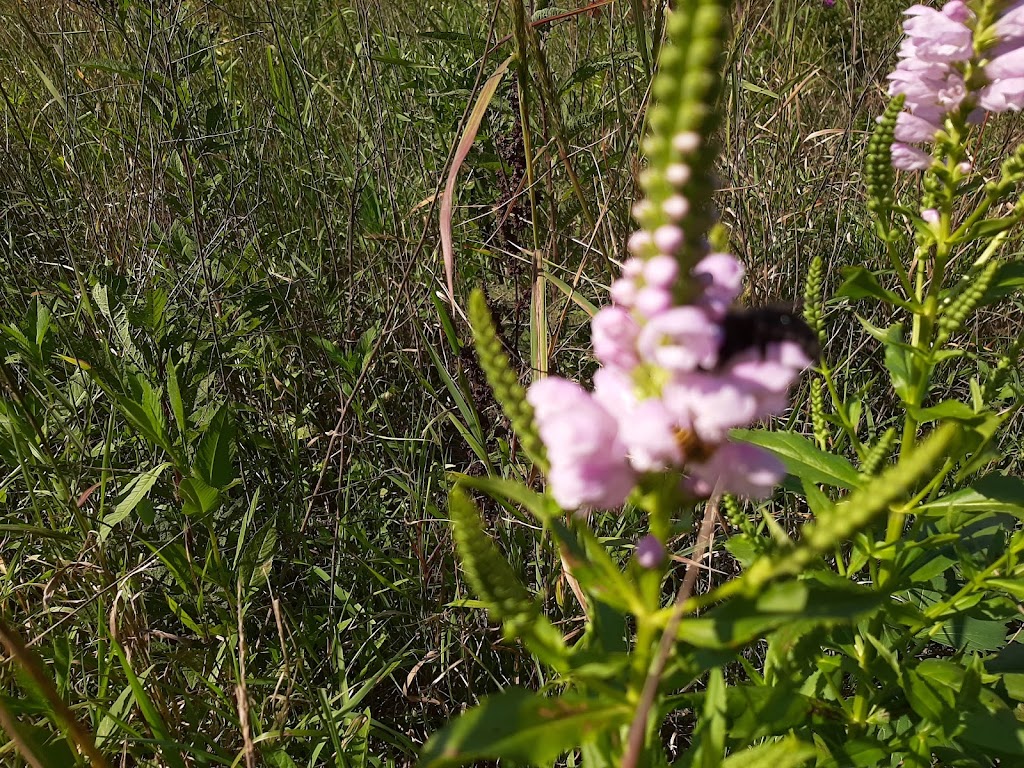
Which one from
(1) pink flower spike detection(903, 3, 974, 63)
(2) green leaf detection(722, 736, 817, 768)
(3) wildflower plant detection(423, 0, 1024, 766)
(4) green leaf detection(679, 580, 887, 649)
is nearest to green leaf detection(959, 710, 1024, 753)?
(3) wildflower plant detection(423, 0, 1024, 766)

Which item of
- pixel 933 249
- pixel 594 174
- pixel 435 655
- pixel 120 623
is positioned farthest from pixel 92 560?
pixel 933 249

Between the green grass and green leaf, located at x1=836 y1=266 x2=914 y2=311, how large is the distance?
0.64 m

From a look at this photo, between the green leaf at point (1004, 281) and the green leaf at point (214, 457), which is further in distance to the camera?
the green leaf at point (214, 457)

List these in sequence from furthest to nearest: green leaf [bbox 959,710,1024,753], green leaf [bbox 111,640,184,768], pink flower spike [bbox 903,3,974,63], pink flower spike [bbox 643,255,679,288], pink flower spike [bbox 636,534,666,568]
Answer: pink flower spike [bbox 903,3,974,63] → green leaf [bbox 111,640,184,768] → green leaf [bbox 959,710,1024,753] → pink flower spike [bbox 636,534,666,568] → pink flower spike [bbox 643,255,679,288]

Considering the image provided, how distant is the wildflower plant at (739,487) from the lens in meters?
0.80

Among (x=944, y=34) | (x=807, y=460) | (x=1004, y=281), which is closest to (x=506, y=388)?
(x=807, y=460)

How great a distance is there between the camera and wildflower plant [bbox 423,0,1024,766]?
0.80 metres

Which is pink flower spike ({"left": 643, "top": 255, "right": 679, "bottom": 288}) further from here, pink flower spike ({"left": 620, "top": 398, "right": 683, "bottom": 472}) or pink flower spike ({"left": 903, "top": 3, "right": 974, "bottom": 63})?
pink flower spike ({"left": 903, "top": 3, "right": 974, "bottom": 63})

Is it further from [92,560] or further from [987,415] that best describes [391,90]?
[987,415]

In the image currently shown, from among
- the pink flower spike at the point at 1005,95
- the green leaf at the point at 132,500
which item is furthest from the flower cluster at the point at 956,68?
the green leaf at the point at 132,500

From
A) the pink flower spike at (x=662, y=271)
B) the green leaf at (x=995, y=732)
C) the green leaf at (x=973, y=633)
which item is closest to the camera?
the pink flower spike at (x=662, y=271)

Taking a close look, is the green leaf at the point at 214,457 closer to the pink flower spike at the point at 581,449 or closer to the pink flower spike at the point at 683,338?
the pink flower spike at the point at 581,449

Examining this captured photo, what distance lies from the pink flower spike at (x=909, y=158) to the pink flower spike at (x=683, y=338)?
1.31m

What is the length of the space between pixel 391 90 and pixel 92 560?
2.35 metres
